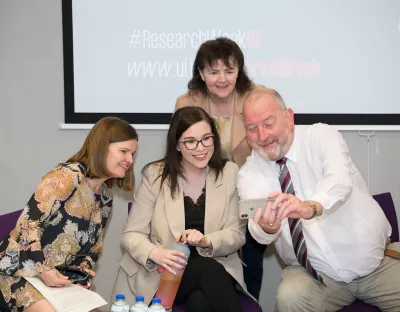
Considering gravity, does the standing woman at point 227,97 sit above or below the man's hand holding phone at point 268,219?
above

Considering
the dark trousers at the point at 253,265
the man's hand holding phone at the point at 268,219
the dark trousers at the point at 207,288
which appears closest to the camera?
the man's hand holding phone at the point at 268,219

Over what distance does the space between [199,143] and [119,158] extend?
0.47 metres

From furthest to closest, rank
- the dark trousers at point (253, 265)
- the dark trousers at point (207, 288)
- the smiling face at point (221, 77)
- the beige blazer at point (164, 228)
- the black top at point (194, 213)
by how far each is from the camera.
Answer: the dark trousers at point (253, 265), the smiling face at point (221, 77), the black top at point (194, 213), the beige blazer at point (164, 228), the dark trousers at point (207, 288)

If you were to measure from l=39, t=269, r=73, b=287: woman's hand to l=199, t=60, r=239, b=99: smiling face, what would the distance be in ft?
4.62

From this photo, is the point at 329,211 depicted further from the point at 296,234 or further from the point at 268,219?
the point at 268,219

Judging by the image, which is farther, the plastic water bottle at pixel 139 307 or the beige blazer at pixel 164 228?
the beige blazer at pixel 164 228

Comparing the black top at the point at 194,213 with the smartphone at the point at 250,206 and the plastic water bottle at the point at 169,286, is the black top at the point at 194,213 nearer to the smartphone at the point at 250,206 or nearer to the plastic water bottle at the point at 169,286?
the plastic water bottle at the point at 169,286

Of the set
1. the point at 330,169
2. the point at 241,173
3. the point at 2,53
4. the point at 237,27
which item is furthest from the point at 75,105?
the point at 330,169

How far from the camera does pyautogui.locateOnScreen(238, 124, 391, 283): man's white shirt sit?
3.13 meters

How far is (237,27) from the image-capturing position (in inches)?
170

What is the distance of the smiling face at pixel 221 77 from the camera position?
3656mm

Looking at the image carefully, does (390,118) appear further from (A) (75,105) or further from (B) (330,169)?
(A) (75,105)

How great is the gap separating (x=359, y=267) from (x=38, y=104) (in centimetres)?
250

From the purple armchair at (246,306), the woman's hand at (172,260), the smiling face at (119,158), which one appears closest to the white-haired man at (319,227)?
the purple armchair at (246,306)
